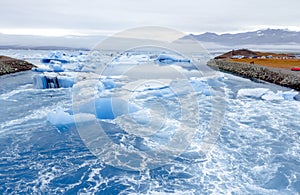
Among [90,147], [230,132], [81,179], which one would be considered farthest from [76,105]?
[230,132]

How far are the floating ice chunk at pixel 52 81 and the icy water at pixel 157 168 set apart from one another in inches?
214

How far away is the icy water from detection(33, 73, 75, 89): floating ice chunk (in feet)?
17.8

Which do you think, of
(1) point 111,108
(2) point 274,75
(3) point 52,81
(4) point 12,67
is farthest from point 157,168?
(4) point 12,67

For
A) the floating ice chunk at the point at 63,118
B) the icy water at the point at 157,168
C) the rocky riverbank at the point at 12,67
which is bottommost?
the icy water at the point at 157,168

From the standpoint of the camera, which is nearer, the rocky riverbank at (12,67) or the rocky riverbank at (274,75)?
the rocky riverbank at (274,75)

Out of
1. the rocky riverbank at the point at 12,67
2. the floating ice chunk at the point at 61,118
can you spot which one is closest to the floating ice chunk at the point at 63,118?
the floating ice chunk at the point at 61,118

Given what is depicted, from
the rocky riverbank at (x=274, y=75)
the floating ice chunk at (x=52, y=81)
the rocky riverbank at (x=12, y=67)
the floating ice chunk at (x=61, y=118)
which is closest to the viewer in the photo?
the floating ice chunk at (x=61, y=118)

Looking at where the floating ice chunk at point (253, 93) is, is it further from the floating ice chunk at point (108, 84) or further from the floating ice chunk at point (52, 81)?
the floating ice chunk at point (52, 81)

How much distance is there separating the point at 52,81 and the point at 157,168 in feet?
33.2

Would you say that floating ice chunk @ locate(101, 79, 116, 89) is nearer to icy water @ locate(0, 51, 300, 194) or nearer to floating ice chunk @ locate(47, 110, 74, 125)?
icy water @ locate(0, 51, 300, 194)

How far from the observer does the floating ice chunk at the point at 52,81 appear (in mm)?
12609

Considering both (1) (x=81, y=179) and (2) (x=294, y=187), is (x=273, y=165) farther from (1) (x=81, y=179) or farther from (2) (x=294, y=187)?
(1) (x=81, y=179)

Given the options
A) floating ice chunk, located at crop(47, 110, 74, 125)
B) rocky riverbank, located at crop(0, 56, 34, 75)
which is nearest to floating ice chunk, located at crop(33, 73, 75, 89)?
floating ice chunk, located at crop(47, 110, 74, 125)

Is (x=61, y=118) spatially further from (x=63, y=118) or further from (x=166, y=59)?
(x=166, y=59)
